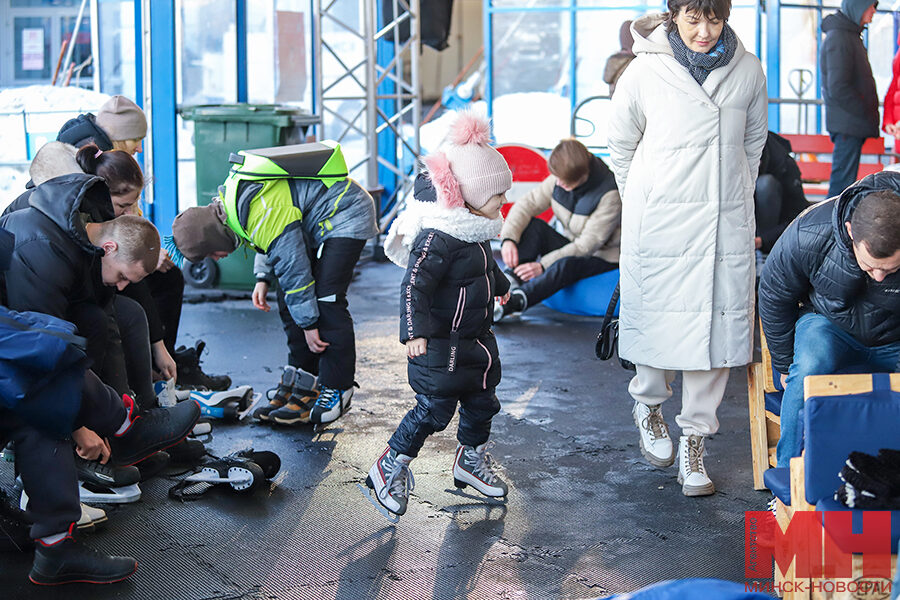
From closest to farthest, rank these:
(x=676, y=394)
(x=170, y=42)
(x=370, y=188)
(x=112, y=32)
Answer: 1. (x=676, y=394)
2. (x=170, y=42)
3. (x=112, y=32)
4. (x=370, y=188)

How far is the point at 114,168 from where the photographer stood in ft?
11.9

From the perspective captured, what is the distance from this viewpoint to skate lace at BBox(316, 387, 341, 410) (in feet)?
13.8

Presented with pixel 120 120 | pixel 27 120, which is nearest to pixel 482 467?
pixel 120 120

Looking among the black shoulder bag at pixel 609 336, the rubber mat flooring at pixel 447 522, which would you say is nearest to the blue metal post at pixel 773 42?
the rubber mat flooring at pixel 447 522

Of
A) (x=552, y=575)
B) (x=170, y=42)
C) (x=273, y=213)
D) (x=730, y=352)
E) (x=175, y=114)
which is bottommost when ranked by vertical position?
(x=552, y=575)

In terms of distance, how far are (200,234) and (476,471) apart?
1439 mm

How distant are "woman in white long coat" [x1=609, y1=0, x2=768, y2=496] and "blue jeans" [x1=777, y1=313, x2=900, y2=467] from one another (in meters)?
0.39

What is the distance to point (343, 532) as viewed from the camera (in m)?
3.14

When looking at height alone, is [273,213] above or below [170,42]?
below

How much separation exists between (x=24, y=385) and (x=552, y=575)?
1.46 m

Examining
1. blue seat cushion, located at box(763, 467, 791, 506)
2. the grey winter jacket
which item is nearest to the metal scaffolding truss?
the grey winter jacket

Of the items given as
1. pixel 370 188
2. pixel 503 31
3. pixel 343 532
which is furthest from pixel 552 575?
pixel 503 31

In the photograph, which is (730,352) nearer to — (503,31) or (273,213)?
(273,213)

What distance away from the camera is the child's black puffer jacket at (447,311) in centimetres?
313
